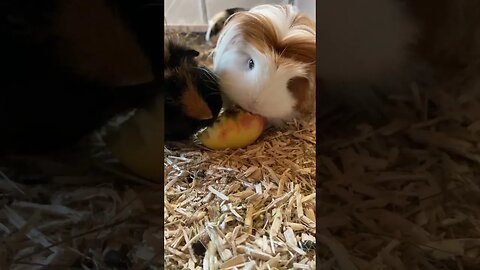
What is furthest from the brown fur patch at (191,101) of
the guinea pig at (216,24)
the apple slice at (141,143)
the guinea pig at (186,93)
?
the apple slice at (141,143)

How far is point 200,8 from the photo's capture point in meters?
1.05

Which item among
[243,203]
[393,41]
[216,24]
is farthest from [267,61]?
[393,41]

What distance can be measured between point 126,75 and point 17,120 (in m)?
0.12

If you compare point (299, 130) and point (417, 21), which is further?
point (299, 130)

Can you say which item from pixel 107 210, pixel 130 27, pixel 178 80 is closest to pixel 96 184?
pixel 107 210

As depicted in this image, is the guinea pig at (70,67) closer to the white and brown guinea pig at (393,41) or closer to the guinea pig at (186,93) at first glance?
the white and brown guinea pig at (393,41)

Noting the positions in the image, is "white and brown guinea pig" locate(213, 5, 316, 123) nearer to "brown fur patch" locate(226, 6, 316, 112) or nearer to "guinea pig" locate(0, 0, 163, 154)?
"brown fur patch" locate(226, 6, 316, 112)

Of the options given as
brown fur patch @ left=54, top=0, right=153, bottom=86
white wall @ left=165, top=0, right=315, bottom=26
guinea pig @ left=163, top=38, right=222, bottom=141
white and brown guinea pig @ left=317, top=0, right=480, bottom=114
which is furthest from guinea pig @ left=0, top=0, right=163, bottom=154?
guinea pig @ left=163, top=38, right=222, bottom=141

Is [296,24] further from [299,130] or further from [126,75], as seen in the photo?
[126,75]

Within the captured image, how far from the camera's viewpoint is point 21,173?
2.03ft

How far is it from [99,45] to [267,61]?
496 mm

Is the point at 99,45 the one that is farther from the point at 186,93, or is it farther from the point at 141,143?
the point at 186,93

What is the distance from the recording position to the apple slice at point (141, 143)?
0.61m

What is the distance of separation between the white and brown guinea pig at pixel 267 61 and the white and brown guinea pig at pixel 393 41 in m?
0.41
